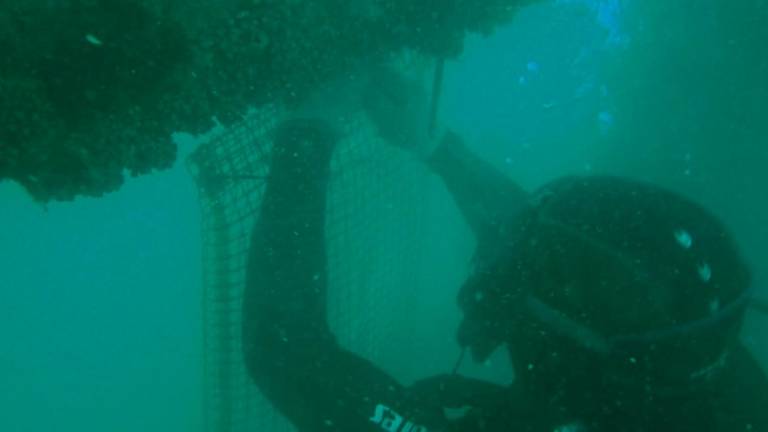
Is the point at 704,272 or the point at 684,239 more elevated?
the point at 684,239

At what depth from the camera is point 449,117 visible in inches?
1751

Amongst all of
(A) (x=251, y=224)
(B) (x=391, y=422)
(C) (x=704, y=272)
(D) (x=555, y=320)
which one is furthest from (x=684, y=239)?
(A) (x=251, y=224)

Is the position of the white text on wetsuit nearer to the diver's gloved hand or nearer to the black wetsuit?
the black wetsuit

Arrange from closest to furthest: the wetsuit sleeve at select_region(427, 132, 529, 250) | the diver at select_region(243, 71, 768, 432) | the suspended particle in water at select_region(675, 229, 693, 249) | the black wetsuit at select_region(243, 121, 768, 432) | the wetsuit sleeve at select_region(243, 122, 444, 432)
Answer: the diver at select_region(243, 71, 768, 432)
the suspended particle in water at select_region(675, 229, 693, 249)
the black wetsuit at select_region(243, 121, 768, 432)
the wetsuit sleeve at select_region(243, 122, 444, 432)
the wetsuit sleeve at select_region(427, 132, 529, 250)

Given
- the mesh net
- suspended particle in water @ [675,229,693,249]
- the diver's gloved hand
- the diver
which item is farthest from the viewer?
the diver's gloved hand

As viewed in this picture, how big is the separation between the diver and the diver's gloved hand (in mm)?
616

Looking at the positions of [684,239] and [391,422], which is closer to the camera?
[684,239]

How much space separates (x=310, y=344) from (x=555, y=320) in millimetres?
1191

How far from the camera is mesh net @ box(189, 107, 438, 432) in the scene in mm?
3160

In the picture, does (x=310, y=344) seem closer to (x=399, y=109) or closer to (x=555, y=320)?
(x=555, y=320)

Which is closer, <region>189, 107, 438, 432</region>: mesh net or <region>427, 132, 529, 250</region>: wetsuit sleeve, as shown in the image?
<region>189, 107, 438, 432</region>: mesh net

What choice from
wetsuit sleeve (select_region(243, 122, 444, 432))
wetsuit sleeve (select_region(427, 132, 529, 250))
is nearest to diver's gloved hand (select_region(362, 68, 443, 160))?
wetsuit sleeve (select_region(427, 132, 529, 250))

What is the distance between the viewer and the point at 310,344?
268cm

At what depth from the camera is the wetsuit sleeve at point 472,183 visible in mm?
4426
